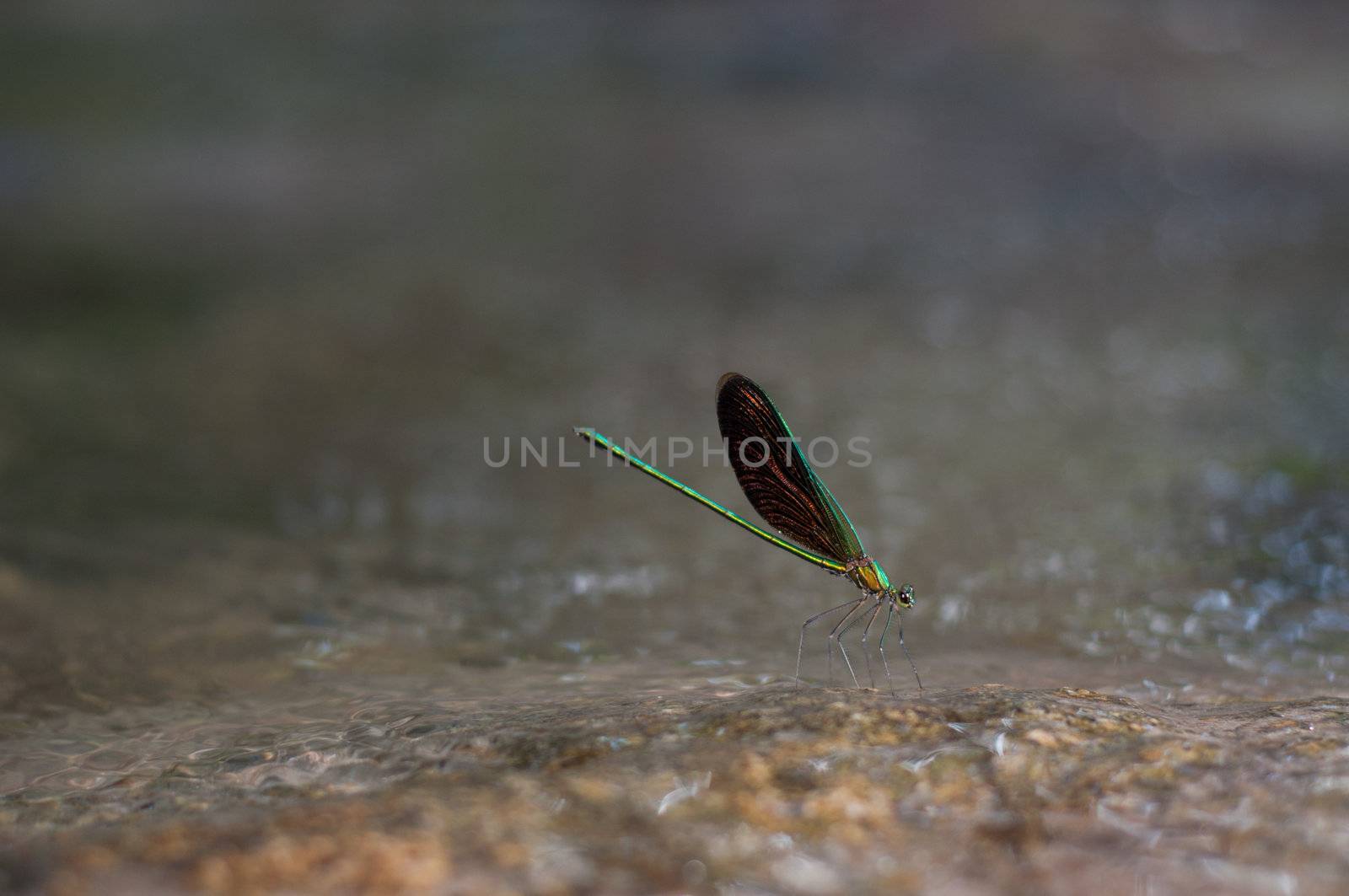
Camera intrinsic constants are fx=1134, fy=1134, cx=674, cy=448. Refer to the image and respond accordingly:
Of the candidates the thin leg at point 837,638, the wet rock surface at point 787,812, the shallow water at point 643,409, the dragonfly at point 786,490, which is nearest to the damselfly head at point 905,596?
the dragonfly at point 786,490

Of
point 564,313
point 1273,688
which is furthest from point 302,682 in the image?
point 564,313

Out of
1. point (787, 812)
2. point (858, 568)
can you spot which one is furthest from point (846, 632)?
point (787, 812)

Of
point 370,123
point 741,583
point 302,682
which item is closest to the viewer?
point 302,682

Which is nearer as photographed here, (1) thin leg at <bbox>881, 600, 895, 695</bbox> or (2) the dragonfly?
(2) the dragonfly

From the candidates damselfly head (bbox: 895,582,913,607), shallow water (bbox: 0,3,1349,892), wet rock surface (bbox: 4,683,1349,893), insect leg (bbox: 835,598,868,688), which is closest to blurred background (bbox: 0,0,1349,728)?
shallow water (bbox: 0,3,1349,892)

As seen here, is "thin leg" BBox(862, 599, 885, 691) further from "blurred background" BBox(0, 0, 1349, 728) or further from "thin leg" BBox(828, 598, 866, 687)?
"blurred background" BBox(0, 0, 1349, 728)

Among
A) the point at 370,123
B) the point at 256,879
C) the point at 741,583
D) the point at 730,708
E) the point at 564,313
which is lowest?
the point at 256,879

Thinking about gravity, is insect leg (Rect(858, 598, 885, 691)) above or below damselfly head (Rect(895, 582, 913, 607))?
below

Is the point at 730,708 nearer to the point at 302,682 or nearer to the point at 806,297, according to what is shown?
the point at 302,682
